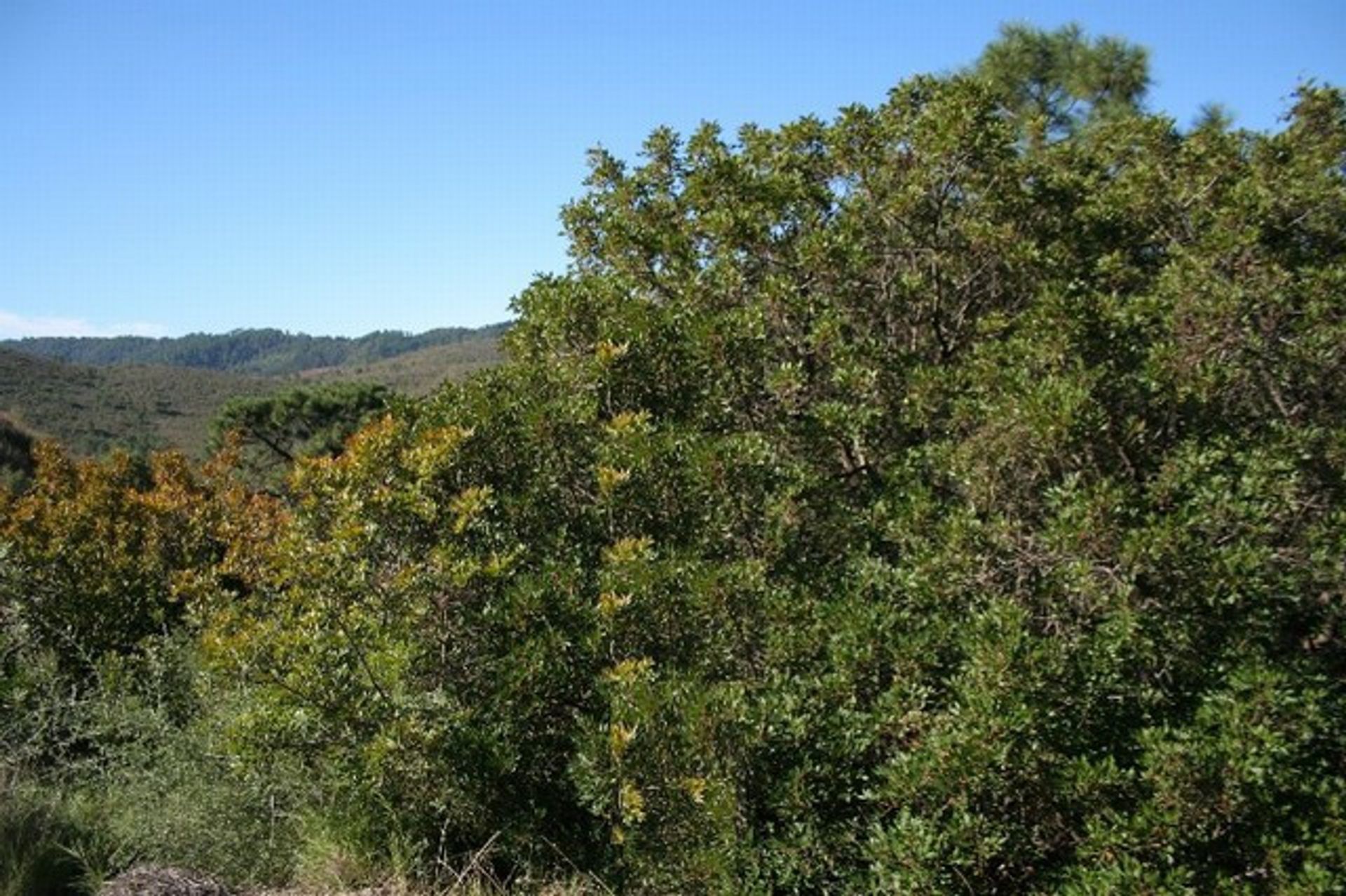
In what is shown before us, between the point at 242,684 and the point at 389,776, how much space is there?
221cm

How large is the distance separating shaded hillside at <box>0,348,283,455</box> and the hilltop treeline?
1542 inches

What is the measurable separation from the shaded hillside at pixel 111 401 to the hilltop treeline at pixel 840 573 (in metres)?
39.2

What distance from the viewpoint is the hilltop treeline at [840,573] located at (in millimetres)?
3783

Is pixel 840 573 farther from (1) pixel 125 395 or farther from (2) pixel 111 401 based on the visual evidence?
(1) pixel 125 395

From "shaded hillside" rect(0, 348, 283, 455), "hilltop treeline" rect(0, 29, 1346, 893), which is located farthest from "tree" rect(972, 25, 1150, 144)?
"shaded hillside" rect(0, 348, 283, 455)

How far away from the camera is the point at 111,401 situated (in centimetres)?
6044

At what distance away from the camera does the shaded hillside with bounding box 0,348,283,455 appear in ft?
156

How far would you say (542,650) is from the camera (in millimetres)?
4500

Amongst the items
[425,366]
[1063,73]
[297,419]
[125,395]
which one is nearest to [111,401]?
[125,395]

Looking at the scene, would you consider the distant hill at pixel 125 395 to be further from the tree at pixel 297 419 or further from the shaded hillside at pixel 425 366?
the tree at pixel 297 419

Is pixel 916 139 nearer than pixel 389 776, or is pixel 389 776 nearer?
pixel 389 776

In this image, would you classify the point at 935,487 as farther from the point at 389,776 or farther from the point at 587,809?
the point at 389,776

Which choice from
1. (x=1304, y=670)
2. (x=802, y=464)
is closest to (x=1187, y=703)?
(x=1304, y=670)

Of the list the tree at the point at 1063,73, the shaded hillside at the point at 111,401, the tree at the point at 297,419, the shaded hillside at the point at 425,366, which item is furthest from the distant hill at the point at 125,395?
the tree at the point at 1063,73
